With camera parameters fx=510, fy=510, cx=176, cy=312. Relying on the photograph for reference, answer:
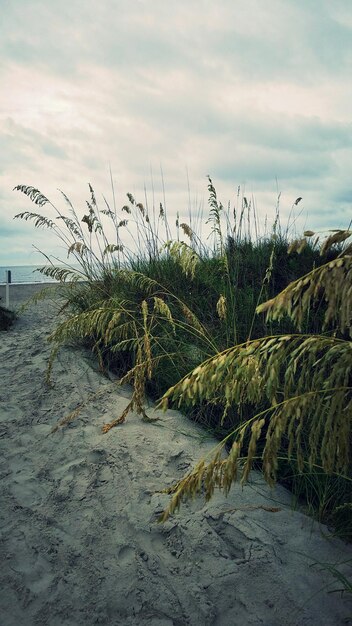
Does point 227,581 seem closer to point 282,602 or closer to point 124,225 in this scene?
point 282,602

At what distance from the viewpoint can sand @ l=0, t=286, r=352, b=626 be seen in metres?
2.65

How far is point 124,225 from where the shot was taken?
6.43 metres

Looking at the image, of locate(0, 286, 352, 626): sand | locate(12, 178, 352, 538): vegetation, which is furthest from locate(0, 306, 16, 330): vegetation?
locate(0, 286, 352, 626): sand

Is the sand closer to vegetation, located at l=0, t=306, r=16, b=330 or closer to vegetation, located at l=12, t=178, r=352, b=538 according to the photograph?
vegetation, located at l=12, t=178, r=352, b=538

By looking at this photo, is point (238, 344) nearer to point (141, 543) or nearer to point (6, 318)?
point (141, 543)

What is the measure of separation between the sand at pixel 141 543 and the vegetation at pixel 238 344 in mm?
220

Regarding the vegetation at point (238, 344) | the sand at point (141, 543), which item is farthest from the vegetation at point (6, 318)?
the sand at point (141, 543)

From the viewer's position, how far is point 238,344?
3828 millimetres

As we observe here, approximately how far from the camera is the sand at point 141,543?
8.69ft

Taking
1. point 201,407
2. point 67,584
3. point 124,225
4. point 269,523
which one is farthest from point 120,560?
point 124,225

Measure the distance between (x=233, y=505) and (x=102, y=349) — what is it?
2.66m

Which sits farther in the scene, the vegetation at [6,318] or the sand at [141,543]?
the vegetation at [6,318]

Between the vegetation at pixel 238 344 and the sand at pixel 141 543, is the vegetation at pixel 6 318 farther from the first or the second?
the sand at pixel 141 543

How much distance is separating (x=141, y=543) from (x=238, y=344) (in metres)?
1.54
